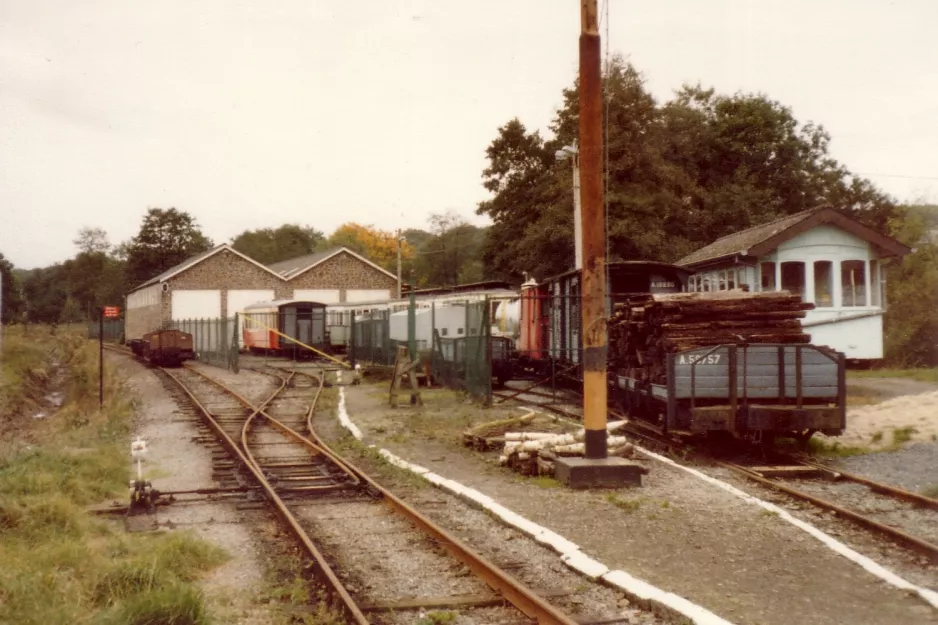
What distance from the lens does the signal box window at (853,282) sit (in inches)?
966

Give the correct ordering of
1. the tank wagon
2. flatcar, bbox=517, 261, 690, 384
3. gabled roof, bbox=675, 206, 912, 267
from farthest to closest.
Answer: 1. gabled roof, bbox=675, 206, 912, 267
2. flatcar, bbox=517, 261, 690, 384
3. the tank wagon

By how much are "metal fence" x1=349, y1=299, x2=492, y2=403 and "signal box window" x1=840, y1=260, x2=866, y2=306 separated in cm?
1043

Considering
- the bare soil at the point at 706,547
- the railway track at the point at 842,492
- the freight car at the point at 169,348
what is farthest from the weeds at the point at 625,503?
the freight car at the point at 169,348

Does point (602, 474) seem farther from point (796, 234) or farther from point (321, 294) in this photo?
point (321, 294)

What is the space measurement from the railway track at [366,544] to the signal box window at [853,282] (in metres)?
16.7

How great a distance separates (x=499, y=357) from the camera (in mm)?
22281

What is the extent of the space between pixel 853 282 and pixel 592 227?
57.9 feet

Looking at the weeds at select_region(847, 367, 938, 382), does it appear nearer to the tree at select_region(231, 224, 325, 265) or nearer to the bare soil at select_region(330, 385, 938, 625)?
the bare soil at select_region(330, 385, 938, 625)

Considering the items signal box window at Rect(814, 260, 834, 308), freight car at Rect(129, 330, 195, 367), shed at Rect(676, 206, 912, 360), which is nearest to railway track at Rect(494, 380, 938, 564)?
shed at Rect(676, 206, 912, 360)

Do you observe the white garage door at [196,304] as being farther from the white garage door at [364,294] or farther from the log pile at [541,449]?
the log pile at [541,449]

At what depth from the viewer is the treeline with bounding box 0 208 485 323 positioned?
278ft

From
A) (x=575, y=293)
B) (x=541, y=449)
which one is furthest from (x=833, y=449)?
(x=575, y=293)

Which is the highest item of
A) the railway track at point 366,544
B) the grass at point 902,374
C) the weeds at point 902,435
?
the grass at point 902,374

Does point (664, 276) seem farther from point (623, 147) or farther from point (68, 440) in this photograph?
point (623, 147)
